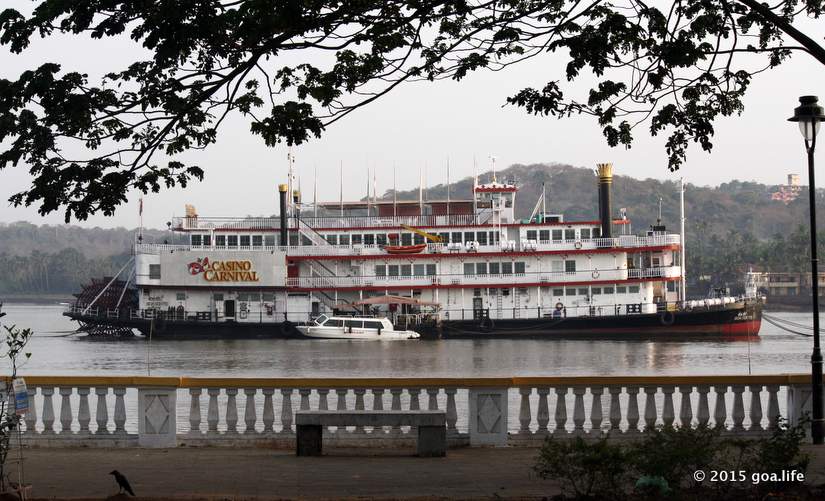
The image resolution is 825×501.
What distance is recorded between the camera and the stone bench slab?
9.62 meters

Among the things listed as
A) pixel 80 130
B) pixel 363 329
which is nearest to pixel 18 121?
pixel 80 130

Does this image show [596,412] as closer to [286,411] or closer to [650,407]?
[650,407]

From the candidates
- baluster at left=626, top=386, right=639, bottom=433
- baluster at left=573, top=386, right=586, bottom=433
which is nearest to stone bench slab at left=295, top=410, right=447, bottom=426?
baluster at left=573, top=386, right=586, bottom=433

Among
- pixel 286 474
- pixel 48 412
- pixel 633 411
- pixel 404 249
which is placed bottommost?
pixel 286 474

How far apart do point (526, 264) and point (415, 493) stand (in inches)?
1783

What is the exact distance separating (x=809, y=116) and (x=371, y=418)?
5511mm

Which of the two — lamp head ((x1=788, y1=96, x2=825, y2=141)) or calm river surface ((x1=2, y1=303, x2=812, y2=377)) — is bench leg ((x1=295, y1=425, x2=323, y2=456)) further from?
calm river surface ((x1=2, y1=303, x2=812, y2=377))

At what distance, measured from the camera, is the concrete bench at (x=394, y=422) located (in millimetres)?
9633

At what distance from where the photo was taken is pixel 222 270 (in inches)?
2052

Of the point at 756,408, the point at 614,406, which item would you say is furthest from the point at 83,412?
the point at 756,408

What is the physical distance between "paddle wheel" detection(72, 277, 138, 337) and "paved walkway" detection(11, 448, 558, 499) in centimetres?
4705

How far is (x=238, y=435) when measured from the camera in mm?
10445

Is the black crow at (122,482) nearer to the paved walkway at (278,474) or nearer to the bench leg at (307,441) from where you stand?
the paved walkway at (278,474)

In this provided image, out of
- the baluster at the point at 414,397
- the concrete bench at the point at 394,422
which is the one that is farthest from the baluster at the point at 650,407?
the baluster at the point at 414,397
